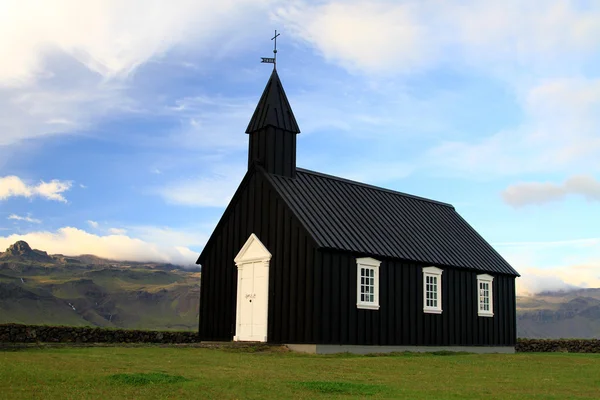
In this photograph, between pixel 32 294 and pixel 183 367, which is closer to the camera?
pixel 183 367

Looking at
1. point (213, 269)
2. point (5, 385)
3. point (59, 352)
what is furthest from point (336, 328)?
point (5, 385)

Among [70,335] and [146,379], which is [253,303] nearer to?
[70,335]

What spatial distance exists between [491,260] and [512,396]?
20.2 m

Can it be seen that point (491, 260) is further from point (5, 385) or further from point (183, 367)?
point (5, 385)

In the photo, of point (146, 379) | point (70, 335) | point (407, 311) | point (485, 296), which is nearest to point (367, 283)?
point (407, 311)

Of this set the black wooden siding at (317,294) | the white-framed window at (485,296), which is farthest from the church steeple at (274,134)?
the white-framed window at (485,296)

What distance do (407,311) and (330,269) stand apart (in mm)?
4742

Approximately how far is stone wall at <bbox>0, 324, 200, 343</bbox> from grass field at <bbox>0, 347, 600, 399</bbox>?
20.2 ft

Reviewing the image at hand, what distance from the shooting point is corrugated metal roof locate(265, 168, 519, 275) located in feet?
83.7

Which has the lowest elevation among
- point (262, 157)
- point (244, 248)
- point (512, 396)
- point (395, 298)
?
point (512, 396)

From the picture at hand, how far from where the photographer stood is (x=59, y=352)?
19.4 m

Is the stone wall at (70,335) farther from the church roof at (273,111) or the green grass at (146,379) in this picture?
the green grass at (146,379)

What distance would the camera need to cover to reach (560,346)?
3622 centimetres

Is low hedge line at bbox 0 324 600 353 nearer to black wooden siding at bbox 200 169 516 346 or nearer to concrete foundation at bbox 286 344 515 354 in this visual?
black wooden siding at bbox 200 169 516 346
